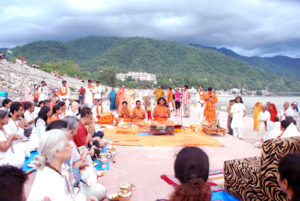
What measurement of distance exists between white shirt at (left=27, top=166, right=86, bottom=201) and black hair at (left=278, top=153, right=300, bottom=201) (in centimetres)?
188

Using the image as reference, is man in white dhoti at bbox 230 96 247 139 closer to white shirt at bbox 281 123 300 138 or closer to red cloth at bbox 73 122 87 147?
white shirt at bbox 281 123 300 138

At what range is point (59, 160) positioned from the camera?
220cm

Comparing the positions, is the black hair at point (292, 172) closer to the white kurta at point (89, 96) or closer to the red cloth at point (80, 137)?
the red cloth at point (80, 137)

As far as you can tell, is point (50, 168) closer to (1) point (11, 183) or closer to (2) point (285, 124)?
(1) point (11, 183)

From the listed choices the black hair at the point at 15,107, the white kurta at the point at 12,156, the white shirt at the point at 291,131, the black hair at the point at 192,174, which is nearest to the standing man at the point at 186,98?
the white shirt at the point at 291,131

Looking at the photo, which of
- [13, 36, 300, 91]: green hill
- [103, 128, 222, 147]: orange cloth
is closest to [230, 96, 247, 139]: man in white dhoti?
[103, 128, 222, 147]: orange cloth

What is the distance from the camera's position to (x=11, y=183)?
137 centimetres

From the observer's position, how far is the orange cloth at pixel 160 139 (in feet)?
22.6

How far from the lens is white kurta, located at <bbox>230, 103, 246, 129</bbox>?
839 centimetres

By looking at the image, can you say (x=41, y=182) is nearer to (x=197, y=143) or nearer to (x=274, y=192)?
(x=274, y=192)

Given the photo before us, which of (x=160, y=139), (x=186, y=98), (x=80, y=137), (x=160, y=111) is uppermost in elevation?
(x=186, y=98)

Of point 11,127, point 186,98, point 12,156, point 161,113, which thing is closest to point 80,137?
point 12,156

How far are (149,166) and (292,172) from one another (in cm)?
359

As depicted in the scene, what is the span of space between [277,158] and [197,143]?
3997 millimetres
